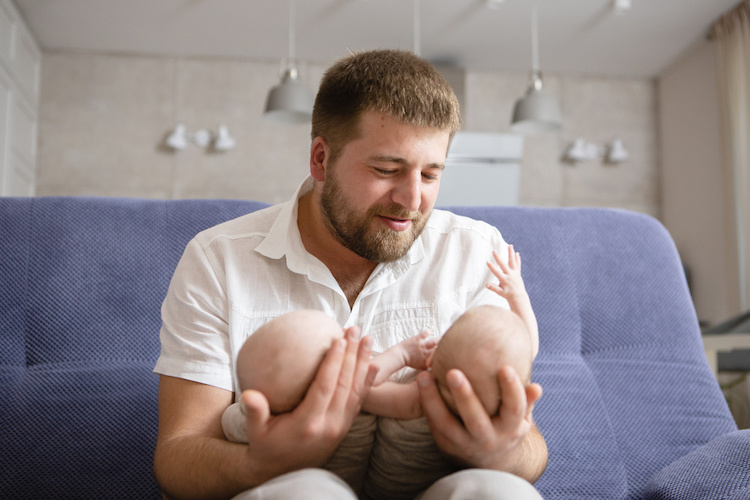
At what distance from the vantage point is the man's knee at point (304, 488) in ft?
2.41

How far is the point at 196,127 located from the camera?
551 centimetres

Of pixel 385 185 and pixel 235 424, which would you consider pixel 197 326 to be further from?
pixel 385 185

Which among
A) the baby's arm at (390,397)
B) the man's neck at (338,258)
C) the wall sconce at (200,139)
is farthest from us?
the wall sconce at (200,139)

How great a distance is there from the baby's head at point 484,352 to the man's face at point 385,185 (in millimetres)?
380

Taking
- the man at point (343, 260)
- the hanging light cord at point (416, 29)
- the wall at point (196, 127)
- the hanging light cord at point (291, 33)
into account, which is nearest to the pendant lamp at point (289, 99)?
the hanging light cord at point (291, 33)

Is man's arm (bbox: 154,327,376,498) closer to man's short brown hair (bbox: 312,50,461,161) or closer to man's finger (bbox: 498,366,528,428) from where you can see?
man's finger (bbox: 498,366,528,428)

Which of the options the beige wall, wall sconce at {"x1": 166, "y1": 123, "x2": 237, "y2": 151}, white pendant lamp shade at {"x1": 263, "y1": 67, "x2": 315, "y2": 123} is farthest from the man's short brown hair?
the beige wall


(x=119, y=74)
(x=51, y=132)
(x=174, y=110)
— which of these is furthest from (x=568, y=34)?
(x=51, y=132)

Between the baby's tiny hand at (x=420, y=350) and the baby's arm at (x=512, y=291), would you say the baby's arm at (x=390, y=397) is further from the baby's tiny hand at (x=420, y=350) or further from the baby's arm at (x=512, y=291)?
the baby's arm at (x=512, y=291)

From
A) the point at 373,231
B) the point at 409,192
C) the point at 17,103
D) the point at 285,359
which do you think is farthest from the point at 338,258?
the point at 17,103

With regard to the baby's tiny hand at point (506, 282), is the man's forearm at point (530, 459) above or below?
below

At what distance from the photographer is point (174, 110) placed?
5500 mm

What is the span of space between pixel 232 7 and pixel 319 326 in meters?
4.32

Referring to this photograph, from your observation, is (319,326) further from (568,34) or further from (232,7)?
(568,34)
